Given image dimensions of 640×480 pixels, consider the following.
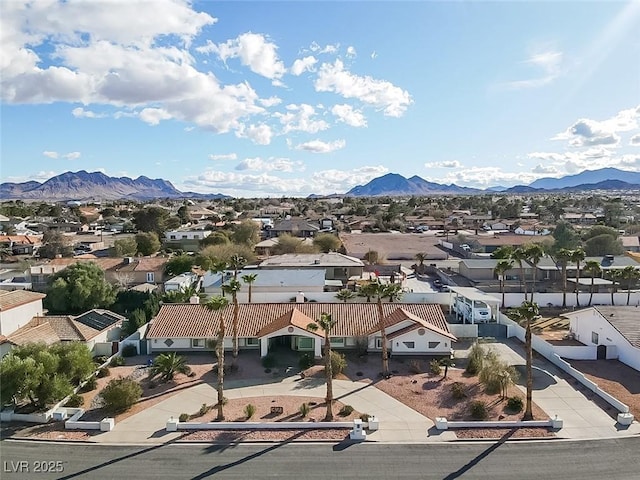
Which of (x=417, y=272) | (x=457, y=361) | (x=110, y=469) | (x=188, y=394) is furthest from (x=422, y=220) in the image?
(x=110, y=469)

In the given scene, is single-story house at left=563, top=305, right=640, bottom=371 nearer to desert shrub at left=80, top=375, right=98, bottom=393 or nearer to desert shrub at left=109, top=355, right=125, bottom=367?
desert shrub at left=109, top=355, right=125, bottom=367

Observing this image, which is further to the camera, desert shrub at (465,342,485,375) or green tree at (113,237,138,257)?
green tree at (113,237,138,257)

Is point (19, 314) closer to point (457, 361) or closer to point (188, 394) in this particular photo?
point (188, 394)

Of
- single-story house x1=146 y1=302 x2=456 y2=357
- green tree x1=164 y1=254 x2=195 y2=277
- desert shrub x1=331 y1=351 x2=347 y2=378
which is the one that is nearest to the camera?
desert shrub x1=331 y1=351 x2=347 y2=378

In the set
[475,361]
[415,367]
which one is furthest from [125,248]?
[475,361]

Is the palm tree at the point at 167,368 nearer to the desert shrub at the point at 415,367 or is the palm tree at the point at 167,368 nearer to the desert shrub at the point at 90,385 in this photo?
the desert shrub at the point at 90,385

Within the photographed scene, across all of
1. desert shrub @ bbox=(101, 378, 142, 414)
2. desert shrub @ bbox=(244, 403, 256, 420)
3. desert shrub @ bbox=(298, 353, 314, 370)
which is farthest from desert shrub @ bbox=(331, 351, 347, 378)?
desert shrub @ bbox=(101, 378, 142, 414)

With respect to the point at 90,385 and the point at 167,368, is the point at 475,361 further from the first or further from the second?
the point at 90,385
